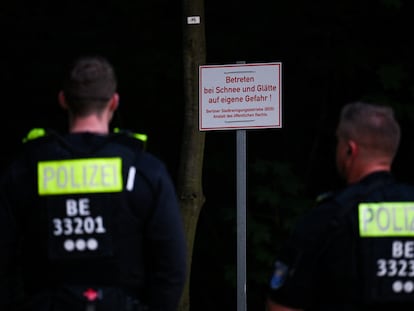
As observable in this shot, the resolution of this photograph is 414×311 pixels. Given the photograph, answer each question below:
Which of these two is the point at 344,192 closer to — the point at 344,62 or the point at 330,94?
the point at 344,62

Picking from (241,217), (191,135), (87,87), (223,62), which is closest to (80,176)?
(87,87)

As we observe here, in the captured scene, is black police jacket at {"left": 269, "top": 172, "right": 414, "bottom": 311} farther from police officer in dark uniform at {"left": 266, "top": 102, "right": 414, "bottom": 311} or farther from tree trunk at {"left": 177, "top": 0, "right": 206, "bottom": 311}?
tree trunk at {"left": 177, "top": 0, "right": 206, "bottom": 311}

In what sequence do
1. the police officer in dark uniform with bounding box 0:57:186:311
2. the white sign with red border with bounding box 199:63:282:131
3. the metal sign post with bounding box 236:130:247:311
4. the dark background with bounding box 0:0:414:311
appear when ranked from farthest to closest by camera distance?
1. the dark background with bounding box 0:0:414:311
2. the white sign with red border with bounding box 199:63:282:131
3. the metal sign post with bounding box 236:130:247:311
4. the police officer in dark uniform with bounding box 0:57:186:311

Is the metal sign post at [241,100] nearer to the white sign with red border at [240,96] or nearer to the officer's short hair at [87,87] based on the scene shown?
the white sign with red border at [240,96]

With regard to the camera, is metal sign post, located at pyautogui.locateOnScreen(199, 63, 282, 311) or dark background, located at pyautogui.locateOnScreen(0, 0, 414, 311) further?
dark background, located at pyautogui.locateOnScreen(0, 0, 414, 311)

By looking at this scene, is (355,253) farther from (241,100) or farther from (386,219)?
(241,100)

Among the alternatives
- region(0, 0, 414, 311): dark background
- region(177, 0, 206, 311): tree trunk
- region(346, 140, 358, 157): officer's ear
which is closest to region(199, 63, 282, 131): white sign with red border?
region(177, 0, 206, 311): tree trunk

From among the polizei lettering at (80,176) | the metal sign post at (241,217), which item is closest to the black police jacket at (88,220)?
the polizei lettering at (80,176)

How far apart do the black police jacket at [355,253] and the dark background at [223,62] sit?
233 inches

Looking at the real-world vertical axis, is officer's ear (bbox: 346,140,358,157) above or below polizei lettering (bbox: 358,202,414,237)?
above

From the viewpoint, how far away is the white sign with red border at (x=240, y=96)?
774 cm

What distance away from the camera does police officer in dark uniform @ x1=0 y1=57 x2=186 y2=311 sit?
3682 mm

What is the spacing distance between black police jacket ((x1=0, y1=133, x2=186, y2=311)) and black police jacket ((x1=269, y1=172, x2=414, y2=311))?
475 mm

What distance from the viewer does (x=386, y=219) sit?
354 centimetres
